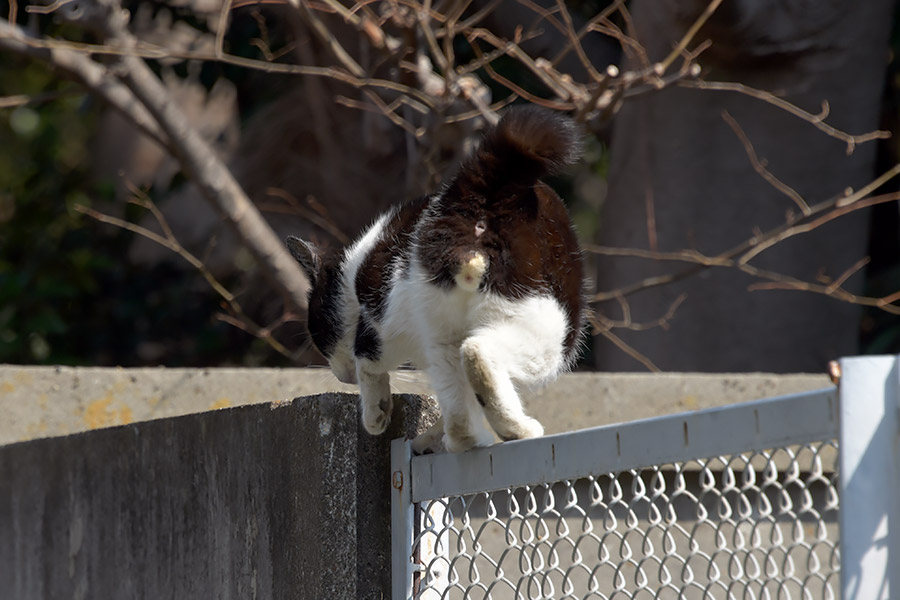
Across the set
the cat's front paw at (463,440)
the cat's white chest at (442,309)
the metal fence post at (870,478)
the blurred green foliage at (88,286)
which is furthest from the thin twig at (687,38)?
the blurred green foliage at (88,286)

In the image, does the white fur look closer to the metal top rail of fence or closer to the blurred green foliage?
the metal top rail of fence

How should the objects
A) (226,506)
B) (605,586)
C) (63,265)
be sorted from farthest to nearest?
(63,265) → (605,586) → (226,506)

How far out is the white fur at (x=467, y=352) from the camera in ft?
5.99

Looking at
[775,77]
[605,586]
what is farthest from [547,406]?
[775,77]

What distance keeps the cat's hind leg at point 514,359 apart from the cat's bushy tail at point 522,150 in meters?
0.25

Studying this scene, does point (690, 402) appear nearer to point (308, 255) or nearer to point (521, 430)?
point (308, 255)

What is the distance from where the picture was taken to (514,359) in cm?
192

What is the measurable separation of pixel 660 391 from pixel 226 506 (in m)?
1.56

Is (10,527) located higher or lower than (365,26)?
lower

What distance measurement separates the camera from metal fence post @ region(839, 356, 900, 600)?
1.04 m

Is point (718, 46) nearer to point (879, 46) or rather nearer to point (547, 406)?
point (879, 46)

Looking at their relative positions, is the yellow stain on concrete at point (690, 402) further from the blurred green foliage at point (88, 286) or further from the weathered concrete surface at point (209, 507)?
the blurred green foliage at point (88, 286)

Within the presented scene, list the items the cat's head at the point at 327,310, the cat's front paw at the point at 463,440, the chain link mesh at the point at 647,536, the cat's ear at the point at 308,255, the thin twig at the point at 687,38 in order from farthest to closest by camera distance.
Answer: the thin twig at the point at 687,38, the cat's ear at the point at 308,255, the cat's head at the point at 327,310, the cat's front paw at the point at 463,440, the chain link mesh at the point at 647,536

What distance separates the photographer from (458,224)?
6.39 ft
